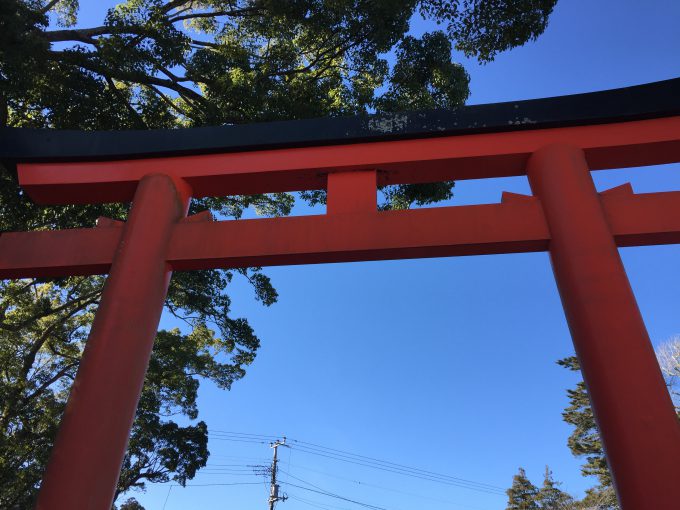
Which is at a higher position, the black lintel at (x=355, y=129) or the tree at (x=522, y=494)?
the tree at (x=522, y=494)

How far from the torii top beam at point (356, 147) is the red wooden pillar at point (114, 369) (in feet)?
1.31

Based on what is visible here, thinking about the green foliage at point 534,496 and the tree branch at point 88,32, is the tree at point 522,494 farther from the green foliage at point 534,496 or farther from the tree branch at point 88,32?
the tree branch at point 88,32

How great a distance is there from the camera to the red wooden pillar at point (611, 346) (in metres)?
1.76

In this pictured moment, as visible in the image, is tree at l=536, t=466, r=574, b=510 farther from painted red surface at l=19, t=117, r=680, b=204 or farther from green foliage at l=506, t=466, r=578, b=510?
painted red surface at l=19, t=117, r=680, b=204

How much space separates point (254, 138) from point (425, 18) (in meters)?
4.42

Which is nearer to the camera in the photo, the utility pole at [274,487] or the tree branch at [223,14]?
the tree branch at [223,14]

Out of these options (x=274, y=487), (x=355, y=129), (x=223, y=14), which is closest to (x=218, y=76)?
(x=223, y=14)

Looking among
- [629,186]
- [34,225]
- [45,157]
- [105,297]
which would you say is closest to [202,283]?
[34,225]

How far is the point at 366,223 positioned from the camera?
267cm

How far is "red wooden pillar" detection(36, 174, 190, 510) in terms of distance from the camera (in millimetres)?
2020

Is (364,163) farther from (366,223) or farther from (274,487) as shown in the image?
(274,487)

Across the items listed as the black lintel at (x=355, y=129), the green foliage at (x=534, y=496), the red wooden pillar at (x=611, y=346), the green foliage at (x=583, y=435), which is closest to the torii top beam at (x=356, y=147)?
the black lintel at (x=355, y=129)

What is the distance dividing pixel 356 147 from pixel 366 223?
63cm

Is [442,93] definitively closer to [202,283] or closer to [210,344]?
[202,283]
